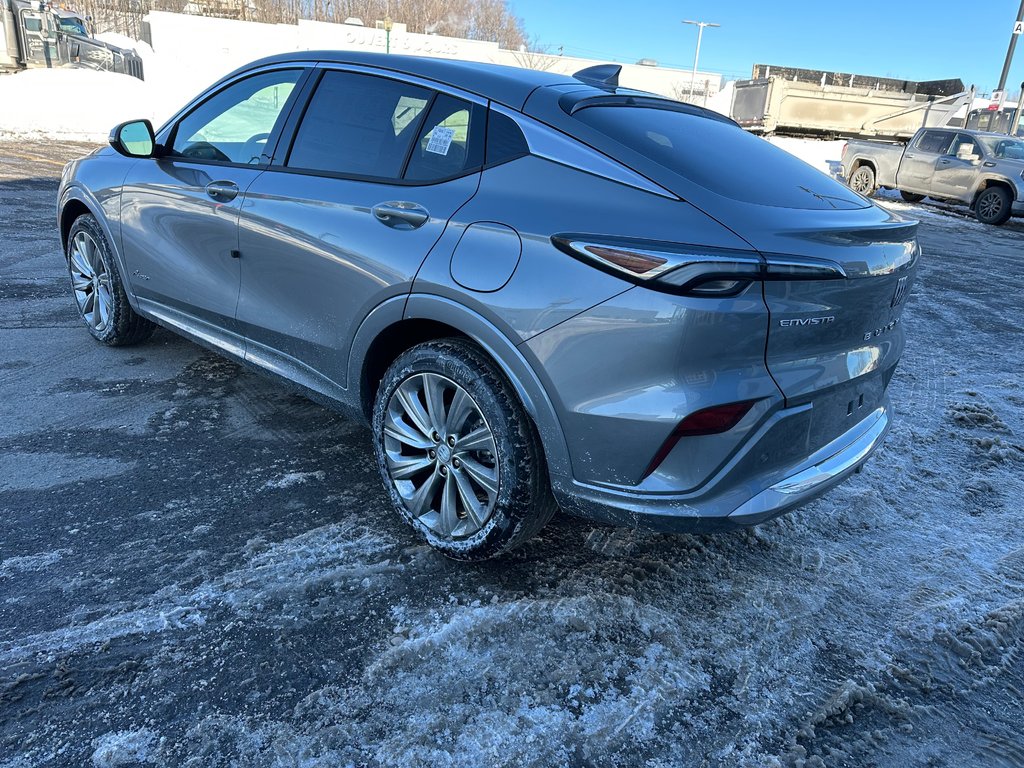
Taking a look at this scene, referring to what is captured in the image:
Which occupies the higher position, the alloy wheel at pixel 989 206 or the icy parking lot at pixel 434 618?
the alloy wheel at pixel 989 206

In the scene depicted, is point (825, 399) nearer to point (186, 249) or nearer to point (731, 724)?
point (731, 724)

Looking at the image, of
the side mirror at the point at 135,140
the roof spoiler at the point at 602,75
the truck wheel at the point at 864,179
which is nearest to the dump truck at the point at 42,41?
the side mirror at the point at 135,140

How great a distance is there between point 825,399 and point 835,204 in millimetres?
699

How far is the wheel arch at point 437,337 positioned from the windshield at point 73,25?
1136 inches

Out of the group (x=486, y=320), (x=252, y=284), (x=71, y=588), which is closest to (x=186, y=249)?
(x=252, y=284)

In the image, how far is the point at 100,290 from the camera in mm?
4445

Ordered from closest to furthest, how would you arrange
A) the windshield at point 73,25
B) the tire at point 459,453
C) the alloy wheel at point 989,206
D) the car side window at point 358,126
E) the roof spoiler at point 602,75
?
1. the tire at point 459,453
2. the car side window at point 358,126
3. the roof spoiler at point 602,75
4. the alloy wheel at point 989,206
5. the windshield at point 73,25

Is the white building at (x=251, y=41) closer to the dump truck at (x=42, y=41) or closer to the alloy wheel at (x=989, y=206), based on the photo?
the dump truck at (x=42, y=41)

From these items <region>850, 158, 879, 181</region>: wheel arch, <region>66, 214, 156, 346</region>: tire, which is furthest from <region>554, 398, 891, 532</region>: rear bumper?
<region>850, 158, 879, 181</region>: wheel arch

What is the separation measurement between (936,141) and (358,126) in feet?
52.0

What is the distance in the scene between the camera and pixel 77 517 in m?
2.79

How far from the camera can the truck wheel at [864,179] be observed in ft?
53.8

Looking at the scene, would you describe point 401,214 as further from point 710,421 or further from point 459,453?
point 710,421

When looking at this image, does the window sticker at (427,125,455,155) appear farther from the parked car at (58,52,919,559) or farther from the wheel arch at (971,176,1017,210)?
the wheel arch at (971,176,1017,210)
